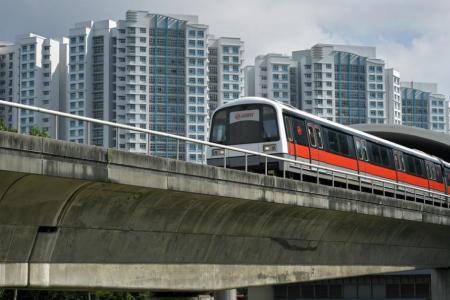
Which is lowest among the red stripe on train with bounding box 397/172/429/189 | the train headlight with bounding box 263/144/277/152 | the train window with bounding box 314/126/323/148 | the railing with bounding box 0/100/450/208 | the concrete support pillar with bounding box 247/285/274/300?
the concrete support pillar with bounding box 247/285/274/300

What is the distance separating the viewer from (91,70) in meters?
126

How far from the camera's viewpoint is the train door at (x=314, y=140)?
26.6 metres

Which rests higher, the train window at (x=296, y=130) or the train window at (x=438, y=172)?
the train window at (x=438, y=172)

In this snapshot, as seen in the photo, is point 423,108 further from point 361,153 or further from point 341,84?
point 361,153

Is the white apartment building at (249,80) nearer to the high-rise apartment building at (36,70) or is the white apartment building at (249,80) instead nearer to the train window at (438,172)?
the high-rise apartment building at (36,70)

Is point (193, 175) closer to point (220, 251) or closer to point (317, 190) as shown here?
point (220, 251)

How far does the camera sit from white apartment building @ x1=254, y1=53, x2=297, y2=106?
5802 inches

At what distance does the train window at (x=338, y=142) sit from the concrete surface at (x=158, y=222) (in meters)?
3.22

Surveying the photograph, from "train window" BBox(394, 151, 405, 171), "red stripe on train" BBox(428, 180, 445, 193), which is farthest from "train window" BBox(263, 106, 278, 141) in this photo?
"red stripe on train" BBox(428, 180, 445, 193)

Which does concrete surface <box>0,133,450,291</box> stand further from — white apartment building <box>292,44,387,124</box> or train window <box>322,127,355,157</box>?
white apartment building <box>292,44,387,124</box>

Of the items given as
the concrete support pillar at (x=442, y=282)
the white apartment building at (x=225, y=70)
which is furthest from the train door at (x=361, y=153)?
the white apartment building at (x=225, y=70)

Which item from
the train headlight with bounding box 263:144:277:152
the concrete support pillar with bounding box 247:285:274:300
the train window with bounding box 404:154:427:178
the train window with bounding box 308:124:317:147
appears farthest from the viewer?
the concrete support pillar with bounding box 247:285:274:300

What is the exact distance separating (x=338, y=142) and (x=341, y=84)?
120m

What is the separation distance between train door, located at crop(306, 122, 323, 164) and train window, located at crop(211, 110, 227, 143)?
2.83m
